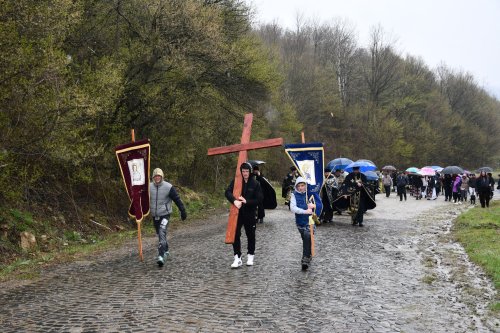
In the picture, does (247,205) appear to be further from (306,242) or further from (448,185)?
(448,185)

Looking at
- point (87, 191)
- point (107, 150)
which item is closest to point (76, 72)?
point (107, 150)

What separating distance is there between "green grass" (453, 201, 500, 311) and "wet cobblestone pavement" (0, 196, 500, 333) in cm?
26

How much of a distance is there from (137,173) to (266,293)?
15.4 feet

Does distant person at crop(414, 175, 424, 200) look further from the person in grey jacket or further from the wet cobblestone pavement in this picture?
the person in grey jacket

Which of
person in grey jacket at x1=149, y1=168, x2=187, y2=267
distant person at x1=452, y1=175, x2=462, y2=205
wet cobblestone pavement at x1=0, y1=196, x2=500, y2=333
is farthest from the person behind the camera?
distant person at x1=452, y1=175, x2=462, y2=205

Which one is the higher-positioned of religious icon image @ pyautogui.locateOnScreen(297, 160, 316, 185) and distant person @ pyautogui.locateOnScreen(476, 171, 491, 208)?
religious icon image @ pyautogui.locateOnScreen(297, 160, 316, 185)

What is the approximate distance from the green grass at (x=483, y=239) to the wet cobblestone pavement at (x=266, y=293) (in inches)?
10.2

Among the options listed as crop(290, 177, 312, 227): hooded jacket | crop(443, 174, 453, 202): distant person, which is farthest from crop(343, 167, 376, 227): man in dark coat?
crop(443, 174, 453, 202): distant person

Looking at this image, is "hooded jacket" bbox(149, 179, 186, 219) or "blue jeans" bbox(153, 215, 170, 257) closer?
"blue jeans" bbox(153, 215, 170, 257)

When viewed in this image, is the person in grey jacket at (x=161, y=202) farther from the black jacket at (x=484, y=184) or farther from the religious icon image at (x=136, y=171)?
the black jacket at (x=484, y=184)

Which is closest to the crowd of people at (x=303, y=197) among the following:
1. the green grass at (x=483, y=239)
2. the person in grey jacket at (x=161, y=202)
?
the person in grey jacket at (x=161, y=202)

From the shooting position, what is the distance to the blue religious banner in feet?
35.8

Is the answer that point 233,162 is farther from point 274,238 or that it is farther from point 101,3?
point 274,238

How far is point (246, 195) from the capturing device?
960cm
